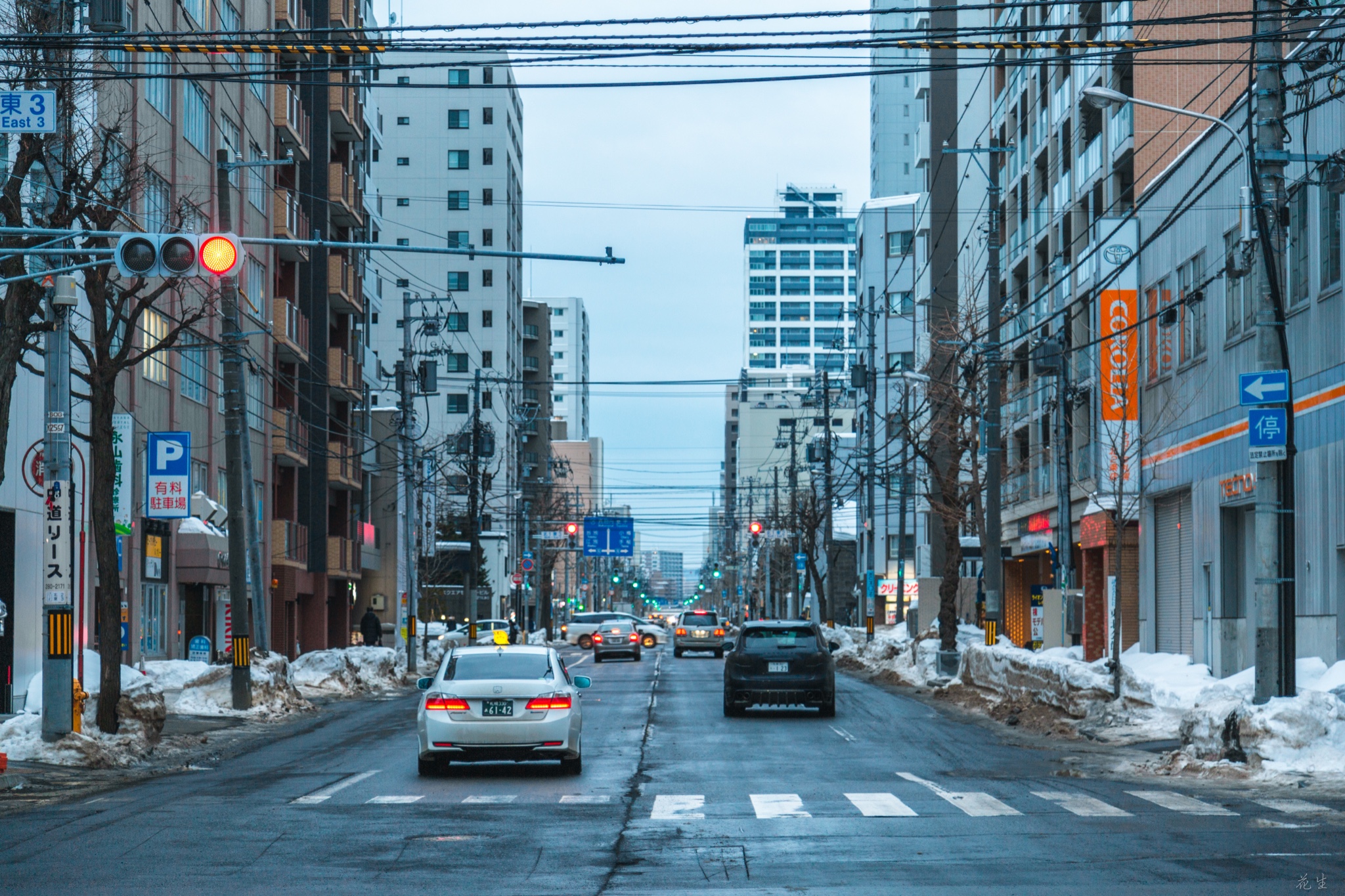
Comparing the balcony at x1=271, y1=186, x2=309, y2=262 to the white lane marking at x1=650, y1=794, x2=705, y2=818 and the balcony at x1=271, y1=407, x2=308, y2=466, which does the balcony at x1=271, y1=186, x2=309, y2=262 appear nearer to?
the balcony at x1=271, y1=407, x2=308, y2=466

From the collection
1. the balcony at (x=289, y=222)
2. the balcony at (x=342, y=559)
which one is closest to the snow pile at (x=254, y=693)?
the balcony at (x=289, y=222)

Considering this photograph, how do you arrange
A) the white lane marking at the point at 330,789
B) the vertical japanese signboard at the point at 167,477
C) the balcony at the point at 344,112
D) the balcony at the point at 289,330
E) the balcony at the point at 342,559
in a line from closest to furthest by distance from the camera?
the white lane marking at the point at 330,789 < the vertical japanese signboard at the point at 167,477 < the balcony at the point at 289,330 < the balcony at the point at 344,112 < the balcony at the point at 342,559

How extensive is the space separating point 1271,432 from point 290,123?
39874mm

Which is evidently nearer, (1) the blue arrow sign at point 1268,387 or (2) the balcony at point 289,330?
(1) the blue arrow sign at point 1268,387

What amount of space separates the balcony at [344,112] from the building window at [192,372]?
51.3 ft

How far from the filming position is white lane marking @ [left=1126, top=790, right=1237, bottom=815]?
601 inches

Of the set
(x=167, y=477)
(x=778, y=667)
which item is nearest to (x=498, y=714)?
(x=778, y=667)

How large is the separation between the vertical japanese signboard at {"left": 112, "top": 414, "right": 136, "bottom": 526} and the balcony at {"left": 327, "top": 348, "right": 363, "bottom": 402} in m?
20.8

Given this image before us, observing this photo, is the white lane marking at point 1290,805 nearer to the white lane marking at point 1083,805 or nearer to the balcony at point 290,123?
the white lane marking at point 1083,805

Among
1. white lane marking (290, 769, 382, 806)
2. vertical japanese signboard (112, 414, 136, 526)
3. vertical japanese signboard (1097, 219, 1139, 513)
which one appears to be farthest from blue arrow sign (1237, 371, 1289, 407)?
vertical japanese signboard (112, 414, 136, 526)

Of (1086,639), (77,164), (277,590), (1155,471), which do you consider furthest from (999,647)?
(277,590)

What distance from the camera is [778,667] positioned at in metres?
29.8

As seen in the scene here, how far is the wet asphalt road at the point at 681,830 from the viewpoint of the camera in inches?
439

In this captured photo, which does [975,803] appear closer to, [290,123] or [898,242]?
[290,123]
